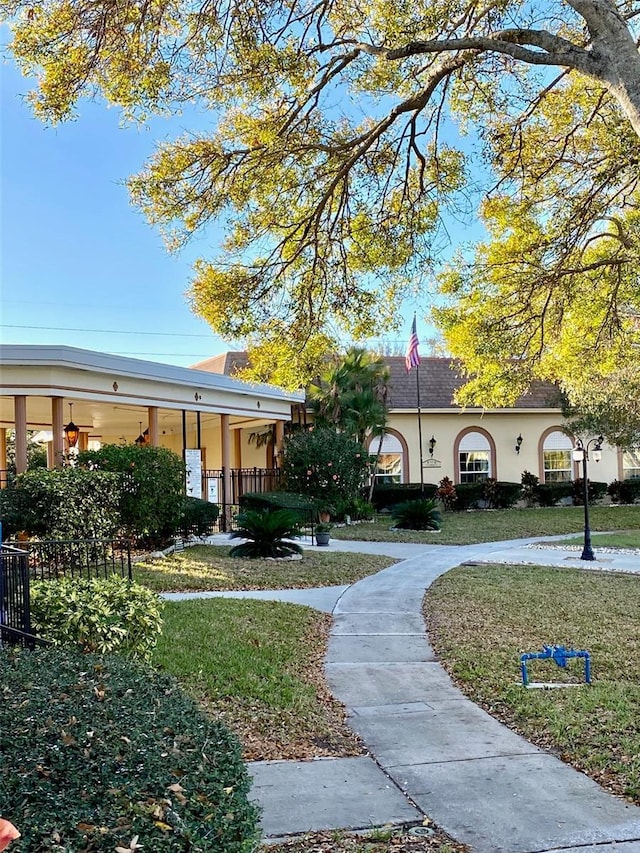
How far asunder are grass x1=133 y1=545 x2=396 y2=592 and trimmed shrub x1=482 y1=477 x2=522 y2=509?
41.7 feet

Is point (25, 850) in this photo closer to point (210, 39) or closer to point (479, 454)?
point (210, 39)

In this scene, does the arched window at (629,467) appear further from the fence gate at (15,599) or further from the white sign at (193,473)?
the fence gate at (15,599)

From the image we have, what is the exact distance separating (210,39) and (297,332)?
352 cm

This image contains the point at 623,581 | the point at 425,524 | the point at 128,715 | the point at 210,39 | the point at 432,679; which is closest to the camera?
the point at 128,715

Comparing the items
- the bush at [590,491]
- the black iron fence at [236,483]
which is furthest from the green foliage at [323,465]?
the bush at [590,491]

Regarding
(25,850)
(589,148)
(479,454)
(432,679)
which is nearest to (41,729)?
(25,850)

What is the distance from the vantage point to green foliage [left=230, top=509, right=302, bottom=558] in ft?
43.9

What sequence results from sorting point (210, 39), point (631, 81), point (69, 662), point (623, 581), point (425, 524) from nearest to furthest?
point (69, 662) < point (631, 81) < point (210, 39) < point (623, 581) < point (425, 524)

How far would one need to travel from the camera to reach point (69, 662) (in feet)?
13.1

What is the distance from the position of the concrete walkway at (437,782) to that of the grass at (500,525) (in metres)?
11.2

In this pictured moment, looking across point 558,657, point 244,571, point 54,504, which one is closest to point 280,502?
point 244,571

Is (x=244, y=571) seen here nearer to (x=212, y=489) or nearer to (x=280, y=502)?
(x=280, y=502)

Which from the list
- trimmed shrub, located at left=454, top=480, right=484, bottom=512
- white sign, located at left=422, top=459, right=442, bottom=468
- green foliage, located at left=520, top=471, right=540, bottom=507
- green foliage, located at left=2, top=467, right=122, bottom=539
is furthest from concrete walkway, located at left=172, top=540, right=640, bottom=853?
green foliage, located at left=520, top=471, right=540, bottom=507

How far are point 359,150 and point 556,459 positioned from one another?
2338 centimetres
